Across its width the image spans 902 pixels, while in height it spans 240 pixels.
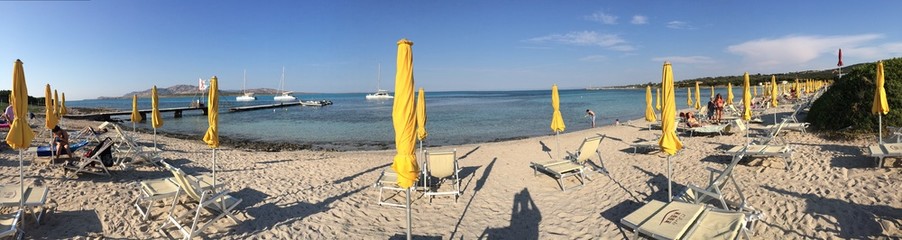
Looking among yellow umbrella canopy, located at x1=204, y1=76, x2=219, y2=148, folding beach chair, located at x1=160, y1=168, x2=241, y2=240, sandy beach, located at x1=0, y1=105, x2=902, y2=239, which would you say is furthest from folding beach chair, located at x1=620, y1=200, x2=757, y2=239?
yellow umbrella canopy, located at x1=204, y1=76, x2=219, y2=148

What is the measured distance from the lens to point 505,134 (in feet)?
73.2

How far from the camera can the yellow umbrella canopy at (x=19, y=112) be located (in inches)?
209

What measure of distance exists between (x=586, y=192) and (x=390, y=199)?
11.6 feet

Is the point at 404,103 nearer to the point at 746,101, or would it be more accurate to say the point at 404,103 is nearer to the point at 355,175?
the point at 355,175

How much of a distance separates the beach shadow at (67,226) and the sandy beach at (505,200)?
1cm

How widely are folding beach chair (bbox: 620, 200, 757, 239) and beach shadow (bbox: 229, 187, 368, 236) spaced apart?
4630 mm

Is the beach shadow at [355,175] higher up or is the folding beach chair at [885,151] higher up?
the folding beach chair at [885,151]

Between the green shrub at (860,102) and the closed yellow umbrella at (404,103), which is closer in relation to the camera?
the closed yellow umbrella at (404,103)

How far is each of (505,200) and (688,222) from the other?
319 centimetres

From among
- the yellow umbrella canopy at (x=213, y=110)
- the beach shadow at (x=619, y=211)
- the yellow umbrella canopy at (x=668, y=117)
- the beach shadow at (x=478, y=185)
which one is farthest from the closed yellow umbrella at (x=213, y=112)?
the yellow umbrella canopy at (x=668, y=117)

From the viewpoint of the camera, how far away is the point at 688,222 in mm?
4539

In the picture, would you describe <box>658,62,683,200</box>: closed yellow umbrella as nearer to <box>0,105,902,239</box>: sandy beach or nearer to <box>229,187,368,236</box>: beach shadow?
<box>0,105,902,239</box>: sandy beach

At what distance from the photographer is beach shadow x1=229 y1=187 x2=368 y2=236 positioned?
18.5ft

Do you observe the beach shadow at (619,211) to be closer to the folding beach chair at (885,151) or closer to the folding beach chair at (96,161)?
the folding beach chair at (885,151)
